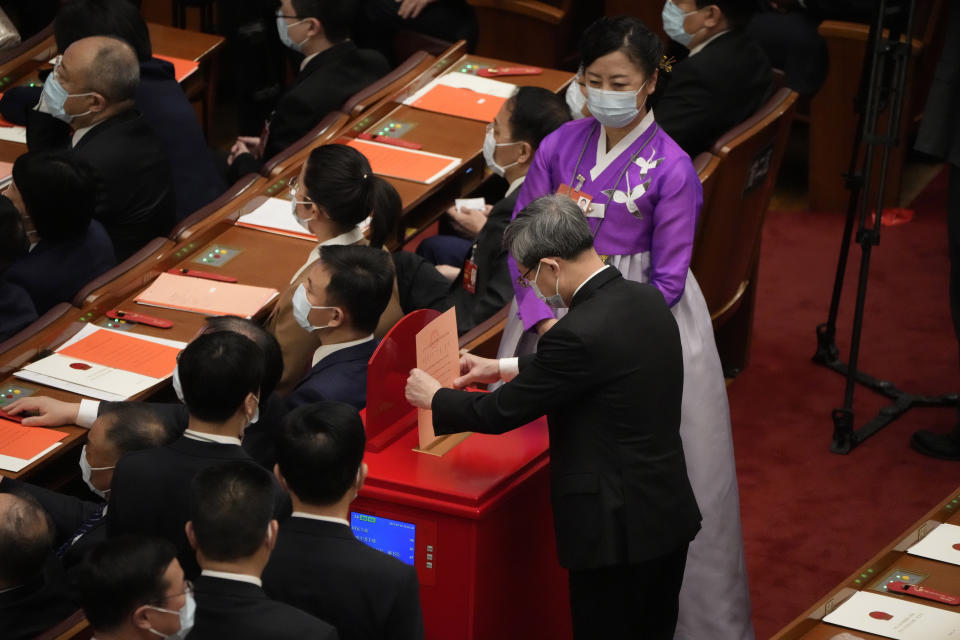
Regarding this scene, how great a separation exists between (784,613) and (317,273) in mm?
1555

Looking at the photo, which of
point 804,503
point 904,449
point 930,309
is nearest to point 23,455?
point 804,503

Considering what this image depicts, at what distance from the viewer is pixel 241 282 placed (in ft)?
13.3

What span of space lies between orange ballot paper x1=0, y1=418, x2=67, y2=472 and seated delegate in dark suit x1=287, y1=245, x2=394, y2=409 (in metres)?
0.57

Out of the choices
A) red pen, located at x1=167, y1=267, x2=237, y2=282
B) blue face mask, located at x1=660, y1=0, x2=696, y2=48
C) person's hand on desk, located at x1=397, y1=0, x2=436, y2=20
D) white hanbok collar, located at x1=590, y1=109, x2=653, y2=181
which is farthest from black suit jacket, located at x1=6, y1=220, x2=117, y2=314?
person's hand on desk, located at x1=397, y1=0, x2=436, y2=20

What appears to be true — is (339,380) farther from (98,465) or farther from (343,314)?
(98,465)

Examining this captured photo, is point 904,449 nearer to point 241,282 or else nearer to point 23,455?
point 241,282

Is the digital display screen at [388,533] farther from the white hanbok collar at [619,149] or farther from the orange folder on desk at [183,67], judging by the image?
the orange folder on desk at [183,67]

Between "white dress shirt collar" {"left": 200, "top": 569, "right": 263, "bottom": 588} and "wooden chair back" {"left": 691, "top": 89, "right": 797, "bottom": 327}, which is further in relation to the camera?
"wooden chair back" {"left": 691, "top": 89, "right": 797, "bottom": 327}

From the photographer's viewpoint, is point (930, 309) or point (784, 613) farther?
point (930, 309)

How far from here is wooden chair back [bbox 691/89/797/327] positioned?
427 centimetres

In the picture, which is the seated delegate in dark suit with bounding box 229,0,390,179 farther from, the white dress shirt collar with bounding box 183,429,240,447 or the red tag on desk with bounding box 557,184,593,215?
the white dress shirt collar with bounding box 183,429,240,447

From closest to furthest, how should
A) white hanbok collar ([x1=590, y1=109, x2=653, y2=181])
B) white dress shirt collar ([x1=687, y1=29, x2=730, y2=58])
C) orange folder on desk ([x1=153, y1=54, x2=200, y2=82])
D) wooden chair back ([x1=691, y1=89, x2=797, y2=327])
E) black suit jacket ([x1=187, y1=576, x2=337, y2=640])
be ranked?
black suit jacket ([x1=187, y1=576, x2=337, y2=640])
white hanbok collar ([x1=590, y1=109, x2=653, y2=181])
wooden chair back ([x1=691, y1=89, x2=797, y2=327])
white dress shirt collar ([x1=687, y1=29, x2=730, y2=58])
orange folder on desk ([x1=153, y1=54, x2=200, y2=82])

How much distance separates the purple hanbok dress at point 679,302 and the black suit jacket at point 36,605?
4.05 feet

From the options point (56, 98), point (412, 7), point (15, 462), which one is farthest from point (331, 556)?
point (412, 7)
